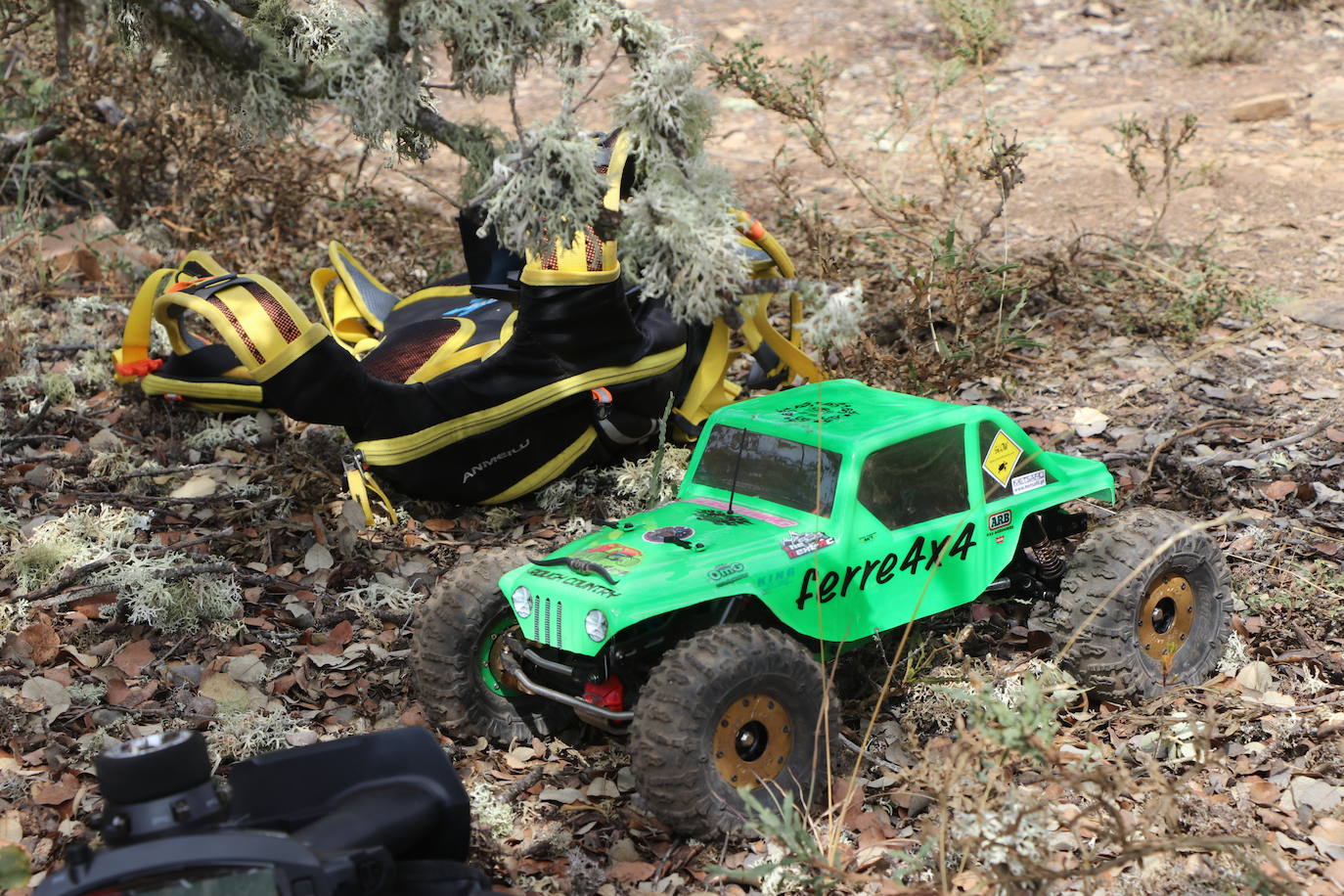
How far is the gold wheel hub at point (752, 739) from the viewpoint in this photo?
3.50 meters

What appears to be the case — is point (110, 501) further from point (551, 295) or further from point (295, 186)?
point (295, 186)

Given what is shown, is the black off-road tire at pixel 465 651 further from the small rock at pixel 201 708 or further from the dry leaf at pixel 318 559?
the dry leaf at pixel 318 559

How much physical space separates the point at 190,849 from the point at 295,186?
5841 mm

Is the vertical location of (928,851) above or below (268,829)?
below

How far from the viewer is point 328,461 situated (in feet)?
18.1

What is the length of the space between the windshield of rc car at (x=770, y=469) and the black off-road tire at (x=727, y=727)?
551mm

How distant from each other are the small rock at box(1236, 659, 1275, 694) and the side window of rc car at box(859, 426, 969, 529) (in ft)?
3.70

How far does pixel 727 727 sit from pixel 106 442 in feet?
11.4

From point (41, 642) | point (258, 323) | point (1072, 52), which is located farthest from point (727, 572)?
point (1072, 52)

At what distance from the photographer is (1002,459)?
166 inches

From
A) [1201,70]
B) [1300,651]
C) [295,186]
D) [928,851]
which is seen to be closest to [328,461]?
[295,186]

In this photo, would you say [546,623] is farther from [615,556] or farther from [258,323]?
[258,323]

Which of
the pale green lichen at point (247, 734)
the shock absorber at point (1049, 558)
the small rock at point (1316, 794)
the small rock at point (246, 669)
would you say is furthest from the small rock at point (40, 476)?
the small rock at point (1316, 794)

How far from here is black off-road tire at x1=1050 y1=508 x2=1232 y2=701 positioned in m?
4.04
